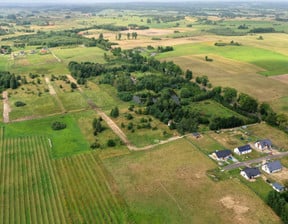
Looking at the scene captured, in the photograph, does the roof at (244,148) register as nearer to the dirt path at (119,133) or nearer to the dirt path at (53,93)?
the dirt path at (119,133)

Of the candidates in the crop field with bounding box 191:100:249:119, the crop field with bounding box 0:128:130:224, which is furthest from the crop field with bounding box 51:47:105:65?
the crop field with bounding box 0:128:130:224

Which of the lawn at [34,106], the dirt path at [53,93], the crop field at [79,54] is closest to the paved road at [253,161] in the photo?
the dirt path at [53,93]

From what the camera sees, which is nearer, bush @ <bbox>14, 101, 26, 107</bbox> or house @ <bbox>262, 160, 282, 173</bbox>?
house @ <bbox>262, 160, 282, 173</bbox>

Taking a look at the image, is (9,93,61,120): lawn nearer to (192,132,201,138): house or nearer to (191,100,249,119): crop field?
(192,132,201,138): house

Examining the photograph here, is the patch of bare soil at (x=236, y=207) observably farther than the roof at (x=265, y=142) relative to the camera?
No

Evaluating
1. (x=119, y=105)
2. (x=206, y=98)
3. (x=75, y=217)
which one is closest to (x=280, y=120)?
(x=206, y=98)
